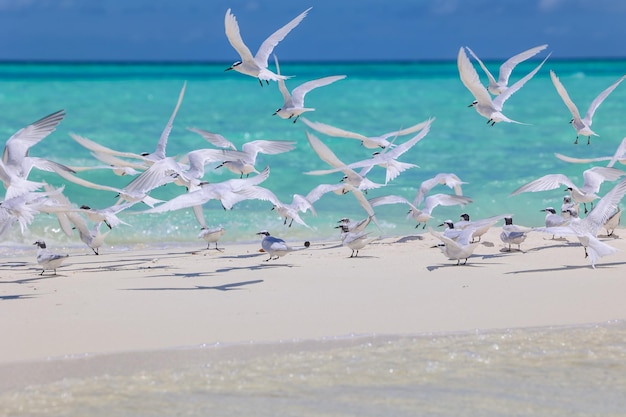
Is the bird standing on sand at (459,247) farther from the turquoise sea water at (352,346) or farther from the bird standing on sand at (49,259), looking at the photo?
the bird standing on sand at (49,259)

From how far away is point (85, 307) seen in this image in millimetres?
8055

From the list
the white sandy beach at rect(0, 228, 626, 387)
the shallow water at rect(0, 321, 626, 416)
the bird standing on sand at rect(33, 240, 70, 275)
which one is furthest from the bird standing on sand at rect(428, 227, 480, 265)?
the bird standing on sand at rect(33, 240, 70, 275)

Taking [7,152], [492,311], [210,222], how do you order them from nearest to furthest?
[492,311]
[7,152]
[210,222]

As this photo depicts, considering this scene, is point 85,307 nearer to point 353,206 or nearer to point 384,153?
point 384,153

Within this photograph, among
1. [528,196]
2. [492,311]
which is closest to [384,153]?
[528,196]

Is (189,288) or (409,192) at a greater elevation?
(409,192)

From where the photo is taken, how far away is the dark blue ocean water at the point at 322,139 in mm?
13594

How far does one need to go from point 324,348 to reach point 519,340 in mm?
1182

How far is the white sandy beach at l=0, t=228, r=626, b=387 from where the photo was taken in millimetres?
7195

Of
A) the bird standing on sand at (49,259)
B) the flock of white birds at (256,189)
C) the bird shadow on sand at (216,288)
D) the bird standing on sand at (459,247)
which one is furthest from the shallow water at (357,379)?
the bird standing on sand at (49,259)

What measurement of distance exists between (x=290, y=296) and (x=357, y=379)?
249 cm

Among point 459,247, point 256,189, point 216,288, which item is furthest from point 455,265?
point 216,288

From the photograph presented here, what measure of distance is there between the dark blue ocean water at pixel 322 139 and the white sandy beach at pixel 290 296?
3.41ft

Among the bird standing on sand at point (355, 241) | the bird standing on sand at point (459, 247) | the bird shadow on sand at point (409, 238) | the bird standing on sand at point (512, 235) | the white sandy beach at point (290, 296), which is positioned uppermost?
the bird shadow on sand at point (409, 238)
